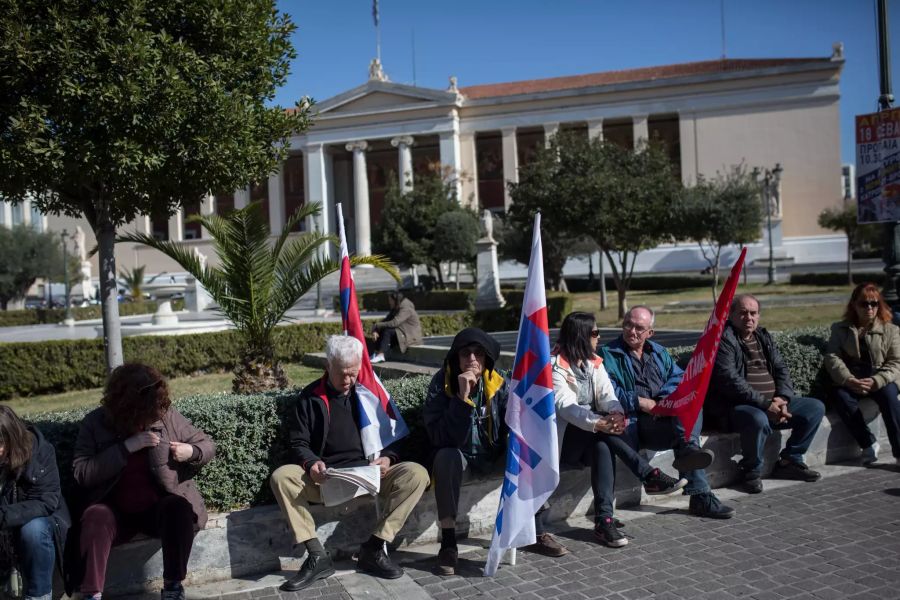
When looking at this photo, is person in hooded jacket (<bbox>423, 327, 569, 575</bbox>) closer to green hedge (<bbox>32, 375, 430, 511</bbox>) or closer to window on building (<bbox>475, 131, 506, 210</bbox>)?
green hedge (<bbox>32, 375, 430, 511</bbox>)

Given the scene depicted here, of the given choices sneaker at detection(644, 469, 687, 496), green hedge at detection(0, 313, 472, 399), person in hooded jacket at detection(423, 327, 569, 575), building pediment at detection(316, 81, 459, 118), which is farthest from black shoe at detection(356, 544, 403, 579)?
building pediment at detection(316, 81, 459, 118)

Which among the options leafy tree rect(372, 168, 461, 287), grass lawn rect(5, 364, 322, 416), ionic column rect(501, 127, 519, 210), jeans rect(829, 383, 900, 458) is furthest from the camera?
ionic column rect(501, 127, 519, 210)

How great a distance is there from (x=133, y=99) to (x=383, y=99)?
46062 millimetres

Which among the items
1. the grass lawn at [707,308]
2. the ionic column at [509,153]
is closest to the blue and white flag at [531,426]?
the grass lawn at [707,308]

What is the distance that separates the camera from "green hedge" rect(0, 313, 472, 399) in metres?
13.0

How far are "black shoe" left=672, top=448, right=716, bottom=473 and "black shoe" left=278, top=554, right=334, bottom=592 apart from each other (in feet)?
7.61

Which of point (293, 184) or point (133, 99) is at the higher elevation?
point (293, 184)

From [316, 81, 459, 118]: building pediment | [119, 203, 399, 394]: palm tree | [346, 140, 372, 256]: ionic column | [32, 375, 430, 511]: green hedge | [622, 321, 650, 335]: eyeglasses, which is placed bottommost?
[32, 375, 430, 511]: green hedge

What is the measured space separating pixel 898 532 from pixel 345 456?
3360mm

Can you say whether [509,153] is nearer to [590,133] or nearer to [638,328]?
[590,133]

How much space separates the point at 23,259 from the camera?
132 ft

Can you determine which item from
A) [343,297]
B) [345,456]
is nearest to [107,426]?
[345,456]

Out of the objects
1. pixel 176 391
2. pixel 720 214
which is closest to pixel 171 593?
pixel 176 391

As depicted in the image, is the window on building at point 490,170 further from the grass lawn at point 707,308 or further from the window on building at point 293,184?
the grass lawn at point 707,308
